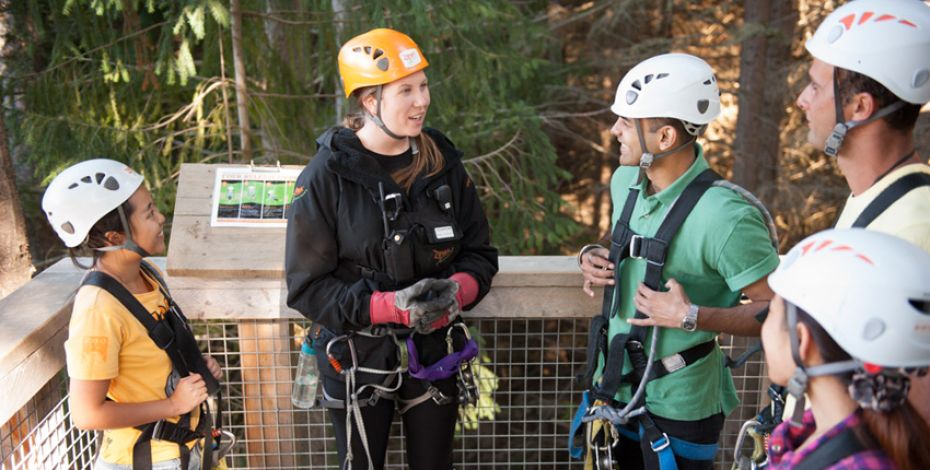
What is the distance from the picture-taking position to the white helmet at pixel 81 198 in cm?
261

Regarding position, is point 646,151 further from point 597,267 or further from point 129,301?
point 129,301

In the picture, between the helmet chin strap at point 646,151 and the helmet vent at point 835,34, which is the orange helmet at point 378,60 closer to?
the helmet chin strap at point 646,151

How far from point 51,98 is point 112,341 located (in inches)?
179

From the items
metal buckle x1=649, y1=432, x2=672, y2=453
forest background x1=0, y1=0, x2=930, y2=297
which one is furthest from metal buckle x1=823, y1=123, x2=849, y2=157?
forest background x1=0, y1=0, x2=930, y2=297

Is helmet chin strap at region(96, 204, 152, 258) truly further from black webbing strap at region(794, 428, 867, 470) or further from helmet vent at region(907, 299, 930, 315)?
helmet vent at region(907, 299, 930, 315)

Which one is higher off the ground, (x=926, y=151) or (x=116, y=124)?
(x=116, y=124)

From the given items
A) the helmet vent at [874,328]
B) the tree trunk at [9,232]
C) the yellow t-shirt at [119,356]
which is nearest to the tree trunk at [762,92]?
the tree trunk at [9,232]

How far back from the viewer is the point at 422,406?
3186 mm

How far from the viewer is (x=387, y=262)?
118 inches

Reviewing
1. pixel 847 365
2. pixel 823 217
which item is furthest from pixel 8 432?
pixel 823 217

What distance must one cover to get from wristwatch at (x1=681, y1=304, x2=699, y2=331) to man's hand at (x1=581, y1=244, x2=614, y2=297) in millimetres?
423

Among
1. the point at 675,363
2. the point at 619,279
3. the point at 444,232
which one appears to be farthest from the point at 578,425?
the point at 444,232

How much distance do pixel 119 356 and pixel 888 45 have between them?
9.07 feet

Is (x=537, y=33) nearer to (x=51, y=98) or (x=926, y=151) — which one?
(x=51, y=98)
